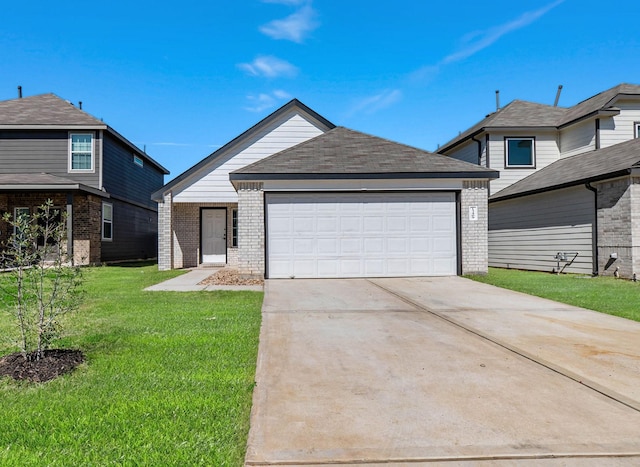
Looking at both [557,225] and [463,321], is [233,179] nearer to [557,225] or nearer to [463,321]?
[463,321]

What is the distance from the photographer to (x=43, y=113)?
17734 mm

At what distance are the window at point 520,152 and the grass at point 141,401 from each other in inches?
607

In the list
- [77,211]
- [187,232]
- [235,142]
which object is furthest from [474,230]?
[77,211]

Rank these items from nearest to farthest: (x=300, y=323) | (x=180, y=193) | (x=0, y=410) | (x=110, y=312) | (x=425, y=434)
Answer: (x=425, y=434) < (x=0, y=410) < (x=300, y=323) < (x=110, y=312) < (x=180, y=193)

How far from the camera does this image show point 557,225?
44.7ft

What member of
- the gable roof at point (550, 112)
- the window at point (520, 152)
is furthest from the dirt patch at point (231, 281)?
the window at point (520, 152)

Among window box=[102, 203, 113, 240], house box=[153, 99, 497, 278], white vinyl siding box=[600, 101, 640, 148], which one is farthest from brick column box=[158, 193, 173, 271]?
white vinyl siding box=[600, 101, 640, 148]

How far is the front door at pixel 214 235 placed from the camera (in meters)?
16.8

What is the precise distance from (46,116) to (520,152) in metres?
20.5

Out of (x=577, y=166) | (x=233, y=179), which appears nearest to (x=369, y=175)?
(x=233, y=179)

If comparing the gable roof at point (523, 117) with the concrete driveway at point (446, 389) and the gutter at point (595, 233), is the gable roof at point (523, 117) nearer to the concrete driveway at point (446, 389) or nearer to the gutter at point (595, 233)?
the gutter at point (595, 233)

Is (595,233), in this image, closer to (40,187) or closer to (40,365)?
(40,365)

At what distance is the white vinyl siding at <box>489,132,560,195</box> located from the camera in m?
17.2

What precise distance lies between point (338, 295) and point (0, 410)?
19.7 ft
